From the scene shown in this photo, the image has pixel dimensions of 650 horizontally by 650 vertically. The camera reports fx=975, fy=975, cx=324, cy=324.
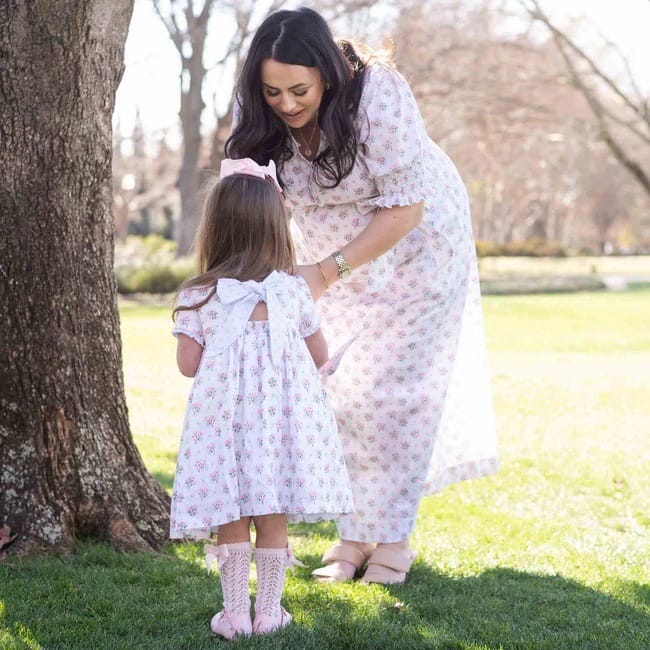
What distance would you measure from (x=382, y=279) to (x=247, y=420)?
0.92 metres

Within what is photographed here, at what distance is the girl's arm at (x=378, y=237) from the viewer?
3064 mm

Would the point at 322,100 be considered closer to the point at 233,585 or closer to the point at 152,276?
the point at 233,585

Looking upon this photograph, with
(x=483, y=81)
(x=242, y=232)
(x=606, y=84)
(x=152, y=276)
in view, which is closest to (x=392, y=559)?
(x=242, y=232)

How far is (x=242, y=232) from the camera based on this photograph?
9.25 ft

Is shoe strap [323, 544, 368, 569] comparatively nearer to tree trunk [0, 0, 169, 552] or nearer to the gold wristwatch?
tree trunk [0, 0, 169, 552]

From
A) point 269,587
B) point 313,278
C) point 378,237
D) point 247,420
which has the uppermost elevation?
point 378,237

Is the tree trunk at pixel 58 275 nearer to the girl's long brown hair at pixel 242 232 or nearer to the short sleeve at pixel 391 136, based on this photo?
the girl's long brown hair at pixel 242 232

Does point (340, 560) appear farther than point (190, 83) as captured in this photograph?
No

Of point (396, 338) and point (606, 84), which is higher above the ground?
point (606, 84)

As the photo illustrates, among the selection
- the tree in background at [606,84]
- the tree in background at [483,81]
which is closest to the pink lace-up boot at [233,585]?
the tree in background at [483,81]

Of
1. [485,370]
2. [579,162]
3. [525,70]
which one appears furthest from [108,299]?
[579,162]

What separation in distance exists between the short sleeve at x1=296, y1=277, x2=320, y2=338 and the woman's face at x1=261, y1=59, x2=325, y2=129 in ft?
1.82

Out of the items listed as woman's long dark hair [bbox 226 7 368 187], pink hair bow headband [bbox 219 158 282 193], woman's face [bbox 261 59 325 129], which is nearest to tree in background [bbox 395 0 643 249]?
woman's long dark hair [bbox 226 7 368 187]

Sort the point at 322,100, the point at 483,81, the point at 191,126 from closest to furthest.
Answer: the point at 322,100 < the point at 483,81 < the point at 191,126
